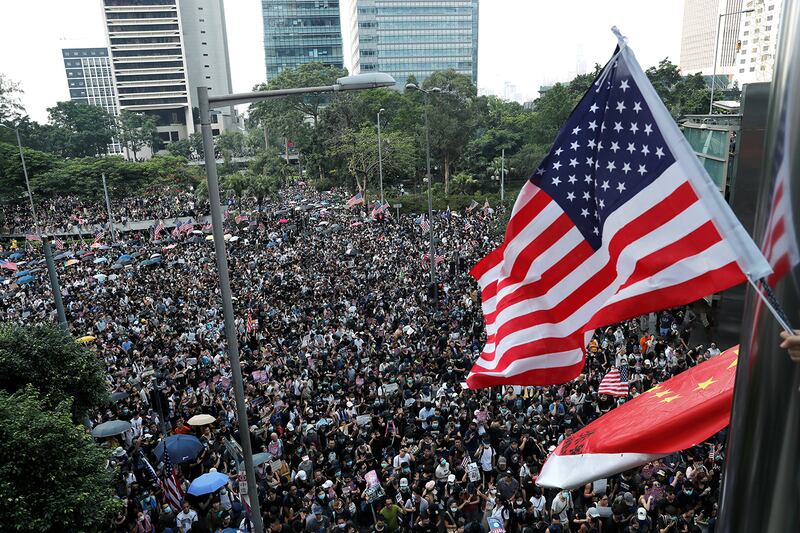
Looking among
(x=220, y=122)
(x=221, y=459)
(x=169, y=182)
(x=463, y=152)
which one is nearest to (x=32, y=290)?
(x=221, y=459)

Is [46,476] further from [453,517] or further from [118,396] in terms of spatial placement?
[118,396]

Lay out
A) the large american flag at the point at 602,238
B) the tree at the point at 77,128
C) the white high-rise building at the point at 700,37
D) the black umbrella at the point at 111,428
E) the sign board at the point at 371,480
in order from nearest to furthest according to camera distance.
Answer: the large american flag at the point at 602,238, the sign board at the point at 371,480, the black umbrella at the point at 111,428, the tree at the point at 77,128, the white high-rise building at the point at 700,37

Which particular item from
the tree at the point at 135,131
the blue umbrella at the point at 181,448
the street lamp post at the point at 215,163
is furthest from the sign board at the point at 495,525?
the tree at the point at 135,131

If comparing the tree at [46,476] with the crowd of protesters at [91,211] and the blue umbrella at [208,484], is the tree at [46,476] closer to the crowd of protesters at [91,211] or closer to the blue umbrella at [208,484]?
the blue umbrella at [208,484]

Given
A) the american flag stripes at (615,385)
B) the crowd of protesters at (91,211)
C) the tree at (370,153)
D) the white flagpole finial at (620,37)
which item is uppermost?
the white flagpole finial at (620,37)

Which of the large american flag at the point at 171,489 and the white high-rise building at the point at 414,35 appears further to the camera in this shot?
the white high-rise building at the point at 414,35

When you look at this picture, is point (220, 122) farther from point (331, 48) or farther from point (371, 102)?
point (371, 102)

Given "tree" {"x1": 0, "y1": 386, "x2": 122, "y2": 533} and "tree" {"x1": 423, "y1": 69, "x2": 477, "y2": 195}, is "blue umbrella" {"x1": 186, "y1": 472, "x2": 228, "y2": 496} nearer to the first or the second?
"tree" {"x1": 0, "y1": 386, "x2": 122, "y2": 533}
